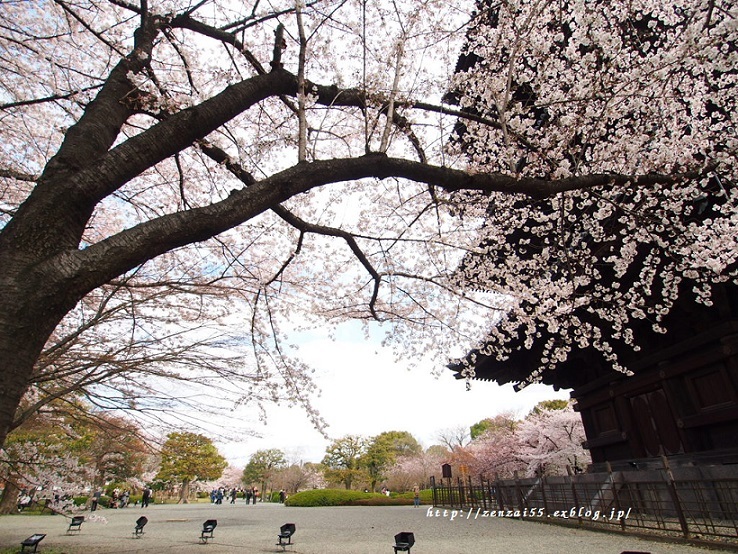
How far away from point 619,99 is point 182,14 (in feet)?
16.0

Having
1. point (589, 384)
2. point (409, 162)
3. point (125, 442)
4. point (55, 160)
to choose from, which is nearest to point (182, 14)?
point (55, 160)

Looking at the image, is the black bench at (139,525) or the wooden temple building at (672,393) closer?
the wooden temple building at (672,393)

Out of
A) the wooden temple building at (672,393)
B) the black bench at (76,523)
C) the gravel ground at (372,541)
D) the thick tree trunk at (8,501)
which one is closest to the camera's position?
the wooden temple building at (672,393)

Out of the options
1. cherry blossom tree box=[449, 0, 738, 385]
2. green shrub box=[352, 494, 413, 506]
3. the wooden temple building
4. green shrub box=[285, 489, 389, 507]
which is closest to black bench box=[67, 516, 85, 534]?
the wooden temple building

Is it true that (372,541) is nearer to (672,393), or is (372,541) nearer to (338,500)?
(672,393)

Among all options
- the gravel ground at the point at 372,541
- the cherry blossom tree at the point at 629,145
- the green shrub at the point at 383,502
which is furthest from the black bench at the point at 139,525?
the green shrub at the point at 383,502

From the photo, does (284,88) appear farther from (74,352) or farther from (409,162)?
(74,352)

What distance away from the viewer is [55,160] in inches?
95.7

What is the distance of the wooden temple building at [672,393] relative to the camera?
547cm

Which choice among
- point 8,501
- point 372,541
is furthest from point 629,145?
point 8,501

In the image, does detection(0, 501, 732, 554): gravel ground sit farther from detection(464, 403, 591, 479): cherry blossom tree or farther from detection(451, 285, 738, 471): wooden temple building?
detection(464, 403, 591, 479): cherry blossom tree

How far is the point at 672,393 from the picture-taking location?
6.31 meters

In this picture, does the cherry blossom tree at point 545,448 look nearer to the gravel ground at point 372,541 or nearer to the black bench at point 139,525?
the gravel ground at point 372,541

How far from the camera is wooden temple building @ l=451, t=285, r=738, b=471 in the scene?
547 centimetres
